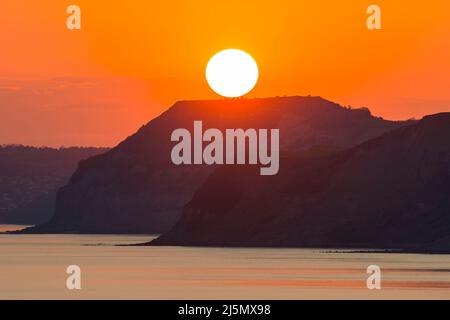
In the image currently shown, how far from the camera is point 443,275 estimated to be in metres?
146

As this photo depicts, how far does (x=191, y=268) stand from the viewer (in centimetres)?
16750

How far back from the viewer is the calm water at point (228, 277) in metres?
121

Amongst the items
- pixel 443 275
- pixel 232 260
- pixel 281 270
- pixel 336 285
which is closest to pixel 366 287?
pixel 336 285

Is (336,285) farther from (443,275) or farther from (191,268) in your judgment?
(191,268)

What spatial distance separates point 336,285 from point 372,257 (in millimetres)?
65854

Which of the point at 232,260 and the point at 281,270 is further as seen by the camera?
the point at 232,260

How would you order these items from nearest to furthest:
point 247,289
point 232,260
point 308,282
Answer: point 247,289 → point 308,282 → point 232,260

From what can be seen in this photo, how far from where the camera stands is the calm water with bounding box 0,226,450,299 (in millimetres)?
120625

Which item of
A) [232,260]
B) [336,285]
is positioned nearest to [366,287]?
[336,285]

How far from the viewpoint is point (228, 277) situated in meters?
148
